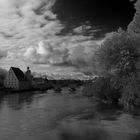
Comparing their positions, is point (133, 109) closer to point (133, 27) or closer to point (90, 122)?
point (90, 122)

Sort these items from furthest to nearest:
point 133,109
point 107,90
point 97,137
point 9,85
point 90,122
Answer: point 9,85
point 107,90
point 133,109
point 90,122
point 97,137

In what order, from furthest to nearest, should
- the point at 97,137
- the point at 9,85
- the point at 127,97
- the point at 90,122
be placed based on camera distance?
the point at 9,85
the point at 90,122
the point at 127,97
the point at 97,137

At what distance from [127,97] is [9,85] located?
82.1 m

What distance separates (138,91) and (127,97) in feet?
7.13

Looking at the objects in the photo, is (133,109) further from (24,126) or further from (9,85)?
(9,85)

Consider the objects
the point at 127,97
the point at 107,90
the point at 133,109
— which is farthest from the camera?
the point at 107,90

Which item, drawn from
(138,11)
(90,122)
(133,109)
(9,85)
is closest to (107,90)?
(133,109)

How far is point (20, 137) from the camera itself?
19.0 metres

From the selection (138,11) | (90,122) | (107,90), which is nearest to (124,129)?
(90,122)

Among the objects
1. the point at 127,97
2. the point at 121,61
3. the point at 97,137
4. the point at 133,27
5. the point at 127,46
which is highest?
the point at 133,27

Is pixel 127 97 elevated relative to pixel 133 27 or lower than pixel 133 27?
lower

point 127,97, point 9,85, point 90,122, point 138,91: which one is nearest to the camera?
point 138,91

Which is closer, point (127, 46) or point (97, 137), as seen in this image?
point (97, 137)

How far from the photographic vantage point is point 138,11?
1964 cm
